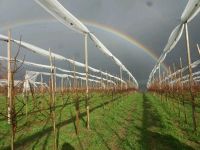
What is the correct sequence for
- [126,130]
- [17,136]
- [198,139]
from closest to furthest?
1. [198,139]
2. [17,136]
3. [126,130]

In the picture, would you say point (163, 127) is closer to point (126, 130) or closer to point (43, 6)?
point (126, 130)

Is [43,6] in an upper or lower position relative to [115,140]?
upper

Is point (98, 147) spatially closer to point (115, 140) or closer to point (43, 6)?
point (115, 140)

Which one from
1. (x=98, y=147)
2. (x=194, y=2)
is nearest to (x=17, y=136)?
(x=98, y=147)

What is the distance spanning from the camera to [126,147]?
684 cm

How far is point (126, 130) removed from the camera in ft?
30.4

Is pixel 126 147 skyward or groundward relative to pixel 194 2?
groundward

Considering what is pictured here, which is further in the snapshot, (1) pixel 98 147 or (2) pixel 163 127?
(2) pixel 163 127

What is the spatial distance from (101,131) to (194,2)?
5.02 m

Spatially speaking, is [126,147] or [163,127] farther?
[163,127]

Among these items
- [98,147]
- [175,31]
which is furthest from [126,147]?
[175,31]

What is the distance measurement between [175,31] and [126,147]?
5.88m

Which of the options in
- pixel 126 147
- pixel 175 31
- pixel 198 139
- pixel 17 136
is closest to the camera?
pixel 126 147

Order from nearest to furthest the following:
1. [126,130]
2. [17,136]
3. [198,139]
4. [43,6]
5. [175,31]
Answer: [43,6] → [198,139] → [17,136] → [126,130] → [175,31]
